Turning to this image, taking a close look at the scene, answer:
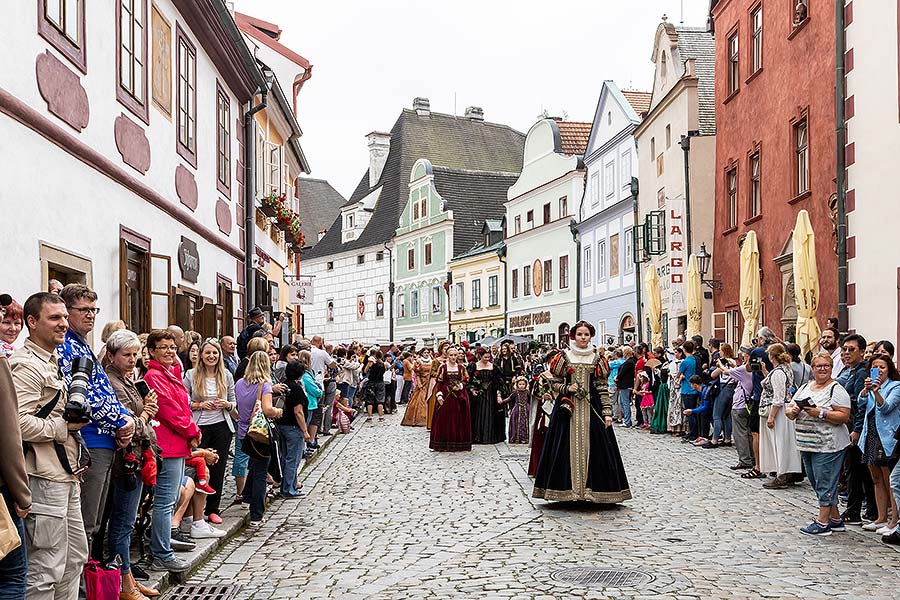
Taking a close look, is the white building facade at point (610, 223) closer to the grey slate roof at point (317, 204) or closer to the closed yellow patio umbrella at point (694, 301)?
the closed yellow patio umbrella at point (694, 301)

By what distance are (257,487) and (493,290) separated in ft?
141

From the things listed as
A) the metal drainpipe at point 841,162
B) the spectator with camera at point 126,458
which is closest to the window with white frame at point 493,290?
the metal drainpipe at point 841,162

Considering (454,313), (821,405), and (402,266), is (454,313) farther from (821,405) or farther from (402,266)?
(821,405)

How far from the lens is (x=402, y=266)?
63.5m

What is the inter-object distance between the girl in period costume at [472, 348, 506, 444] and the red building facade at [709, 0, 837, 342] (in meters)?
5.86

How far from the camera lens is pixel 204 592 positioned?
7758 mm

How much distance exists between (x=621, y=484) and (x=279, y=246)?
17.1 meters

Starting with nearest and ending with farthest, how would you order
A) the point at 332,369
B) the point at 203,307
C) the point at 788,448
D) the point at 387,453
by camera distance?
the point at 788,448 → the point at 203,307 → the point at 387,453 → the point at 332,369

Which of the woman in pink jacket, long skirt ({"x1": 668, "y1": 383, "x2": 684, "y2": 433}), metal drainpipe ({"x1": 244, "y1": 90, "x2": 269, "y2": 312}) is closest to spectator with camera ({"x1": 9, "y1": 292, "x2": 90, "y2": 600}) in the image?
the woman in pink jacket

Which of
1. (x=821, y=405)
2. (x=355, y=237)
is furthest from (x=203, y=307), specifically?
(x=355, y=237)

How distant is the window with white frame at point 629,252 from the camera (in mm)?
36062

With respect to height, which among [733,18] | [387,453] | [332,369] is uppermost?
[733,18]

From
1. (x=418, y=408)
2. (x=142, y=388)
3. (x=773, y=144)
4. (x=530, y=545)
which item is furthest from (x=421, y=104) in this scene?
(x=142, y=388)

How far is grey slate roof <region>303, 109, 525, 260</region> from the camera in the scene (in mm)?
64875
